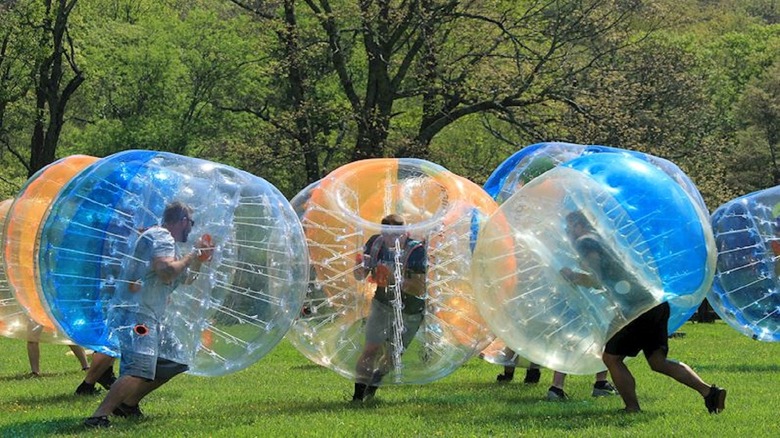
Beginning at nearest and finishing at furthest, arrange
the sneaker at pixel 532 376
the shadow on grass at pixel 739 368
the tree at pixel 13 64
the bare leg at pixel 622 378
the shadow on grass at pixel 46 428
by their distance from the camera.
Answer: the shadow on grass at pixel 46 428 → the bare leg at pixel 622 378 → the sneaker at pixel 532 376 → the shadow on grass at pixel 739 368 → the tree at pixel 13 64

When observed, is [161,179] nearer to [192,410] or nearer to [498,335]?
[192,410]

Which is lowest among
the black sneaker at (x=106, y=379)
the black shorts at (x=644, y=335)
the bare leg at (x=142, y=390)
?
the black sneaker at (x=106, y=379)

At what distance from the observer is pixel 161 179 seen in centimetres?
758

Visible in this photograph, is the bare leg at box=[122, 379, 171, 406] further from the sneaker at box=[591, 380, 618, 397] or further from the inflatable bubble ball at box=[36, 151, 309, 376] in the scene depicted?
the sneaker at box=[591, 380, 618, 397]

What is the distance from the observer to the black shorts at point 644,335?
24.8 feet

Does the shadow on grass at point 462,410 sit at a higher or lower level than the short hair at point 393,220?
lower

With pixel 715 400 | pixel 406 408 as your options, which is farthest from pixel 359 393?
pixel 715 400

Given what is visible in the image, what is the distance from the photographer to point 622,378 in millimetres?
7711

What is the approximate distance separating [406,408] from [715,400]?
2458mm

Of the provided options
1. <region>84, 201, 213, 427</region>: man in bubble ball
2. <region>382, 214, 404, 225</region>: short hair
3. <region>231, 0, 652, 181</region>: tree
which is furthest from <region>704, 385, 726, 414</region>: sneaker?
<region>231, 0, 652, 181</region>: tree

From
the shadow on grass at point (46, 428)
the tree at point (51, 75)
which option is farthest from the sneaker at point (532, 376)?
the tree at point (51, 75)

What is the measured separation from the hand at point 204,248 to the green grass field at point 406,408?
125 centimetres

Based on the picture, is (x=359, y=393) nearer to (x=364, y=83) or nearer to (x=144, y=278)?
(x=144, y=278)

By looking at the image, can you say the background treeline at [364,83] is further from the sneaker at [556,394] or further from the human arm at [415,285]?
the human arm at [415,285]
